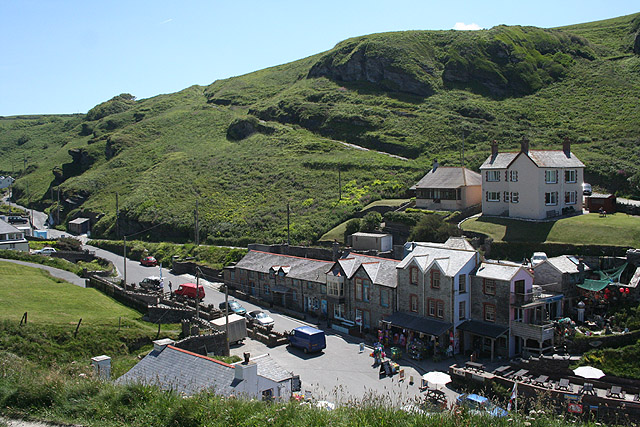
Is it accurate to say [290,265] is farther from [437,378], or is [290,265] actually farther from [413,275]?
[437,378]

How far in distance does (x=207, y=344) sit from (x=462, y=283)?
53.5 ft

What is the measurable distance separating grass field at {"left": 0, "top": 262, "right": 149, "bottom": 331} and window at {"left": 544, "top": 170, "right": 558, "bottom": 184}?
35250mm

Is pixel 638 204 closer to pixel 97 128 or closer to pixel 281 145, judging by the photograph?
pixel 281 145

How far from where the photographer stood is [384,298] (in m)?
37.3

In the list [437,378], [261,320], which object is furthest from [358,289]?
[437,378]

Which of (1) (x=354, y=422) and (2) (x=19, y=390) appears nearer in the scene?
(1) (x=354, y=422)

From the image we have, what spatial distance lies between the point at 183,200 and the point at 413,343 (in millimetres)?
60078

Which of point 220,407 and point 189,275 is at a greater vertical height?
point 220,407

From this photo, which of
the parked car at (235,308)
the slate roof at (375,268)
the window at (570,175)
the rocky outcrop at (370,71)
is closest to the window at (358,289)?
the slate roof at (375,268)

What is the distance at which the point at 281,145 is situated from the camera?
330 ft

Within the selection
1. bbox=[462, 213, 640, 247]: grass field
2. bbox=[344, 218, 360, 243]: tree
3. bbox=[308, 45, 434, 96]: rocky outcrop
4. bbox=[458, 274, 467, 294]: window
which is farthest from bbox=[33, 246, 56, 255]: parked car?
bbox=[308, 45, 434, 96]: rocky outcrop

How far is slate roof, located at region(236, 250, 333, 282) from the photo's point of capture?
43.6 m

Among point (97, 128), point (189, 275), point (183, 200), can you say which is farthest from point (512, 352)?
point (97, 128)

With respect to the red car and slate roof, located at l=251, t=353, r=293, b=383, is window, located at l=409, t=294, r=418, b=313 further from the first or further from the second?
the red car
